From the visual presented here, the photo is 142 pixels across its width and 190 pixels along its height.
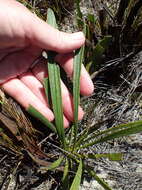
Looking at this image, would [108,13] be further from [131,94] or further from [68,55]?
[131,94]

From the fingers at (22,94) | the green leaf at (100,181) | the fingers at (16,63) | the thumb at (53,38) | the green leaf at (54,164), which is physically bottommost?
the green leaf at (100,181)

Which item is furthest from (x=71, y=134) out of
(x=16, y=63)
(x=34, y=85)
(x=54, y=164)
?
(x=16, y=63)

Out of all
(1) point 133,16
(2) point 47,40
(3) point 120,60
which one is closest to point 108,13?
(1) point 133,16

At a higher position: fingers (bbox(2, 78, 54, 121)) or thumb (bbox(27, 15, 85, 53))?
thumb (bbox(27, 15, 85, 53))

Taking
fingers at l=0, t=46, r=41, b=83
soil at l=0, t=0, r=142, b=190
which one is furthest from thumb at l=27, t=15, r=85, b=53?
soil at l=0, t=0, r=142, b=190

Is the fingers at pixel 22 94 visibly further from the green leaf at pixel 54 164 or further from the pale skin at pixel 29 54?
the green leaf at pixel 54 164

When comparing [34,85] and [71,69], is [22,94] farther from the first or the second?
[71,69]

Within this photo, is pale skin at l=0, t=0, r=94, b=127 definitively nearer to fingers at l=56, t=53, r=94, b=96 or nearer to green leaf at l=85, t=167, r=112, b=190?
fingers at l=56, t=53, r=94, b=96

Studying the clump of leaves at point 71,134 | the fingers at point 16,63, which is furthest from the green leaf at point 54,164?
the fingers at point 16,63
